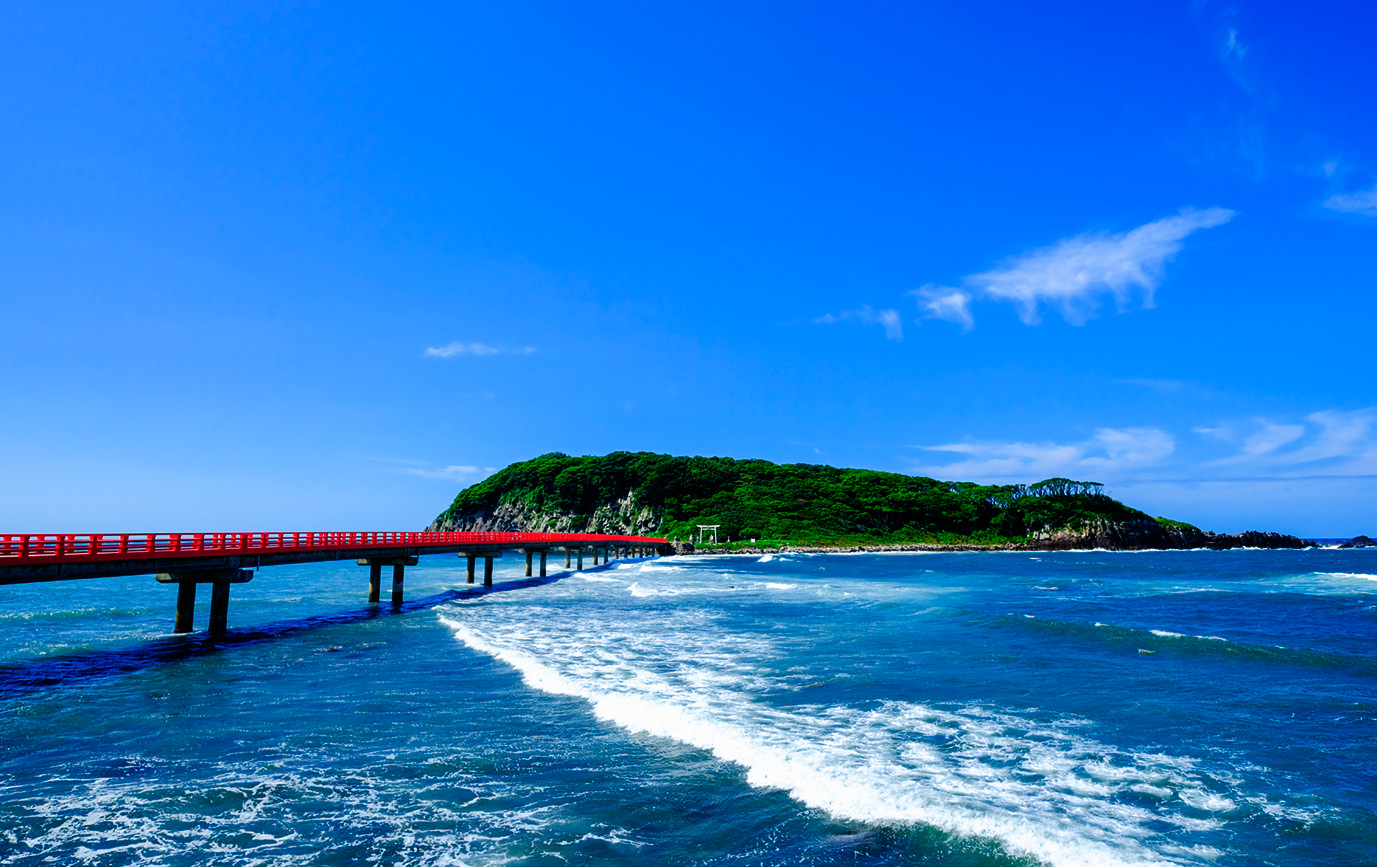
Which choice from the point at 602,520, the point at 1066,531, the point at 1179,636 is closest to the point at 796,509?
the point at 602,520

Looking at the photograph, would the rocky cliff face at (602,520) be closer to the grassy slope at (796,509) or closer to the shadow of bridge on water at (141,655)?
the grassy slope at (796,509)

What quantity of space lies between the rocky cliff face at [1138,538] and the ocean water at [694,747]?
161 metres

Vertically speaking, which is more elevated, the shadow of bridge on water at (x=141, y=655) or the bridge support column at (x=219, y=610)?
the bridge support column at (x=219, y=610)

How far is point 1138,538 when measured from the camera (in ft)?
583

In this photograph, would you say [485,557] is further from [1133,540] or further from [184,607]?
[1133,540]

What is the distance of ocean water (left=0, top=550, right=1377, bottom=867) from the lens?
9.19 m

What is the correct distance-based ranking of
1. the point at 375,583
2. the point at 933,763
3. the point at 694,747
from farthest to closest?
A: the point at 375,583 < the point at 694,747 < the point at 933,763

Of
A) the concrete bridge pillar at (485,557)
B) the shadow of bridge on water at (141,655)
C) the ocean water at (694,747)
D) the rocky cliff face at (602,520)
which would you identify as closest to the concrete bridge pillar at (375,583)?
the shadow of bridge on water at (141,655)

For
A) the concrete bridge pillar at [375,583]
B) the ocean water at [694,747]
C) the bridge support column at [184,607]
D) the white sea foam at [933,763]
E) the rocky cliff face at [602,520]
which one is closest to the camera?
the ocean water at [694,747]

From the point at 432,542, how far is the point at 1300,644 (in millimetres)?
46679

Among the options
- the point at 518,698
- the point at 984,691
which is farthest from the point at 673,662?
the point at 984,691

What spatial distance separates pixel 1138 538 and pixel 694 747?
19889cm

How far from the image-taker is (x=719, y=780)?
448 inches

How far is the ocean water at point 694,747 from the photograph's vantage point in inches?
362
